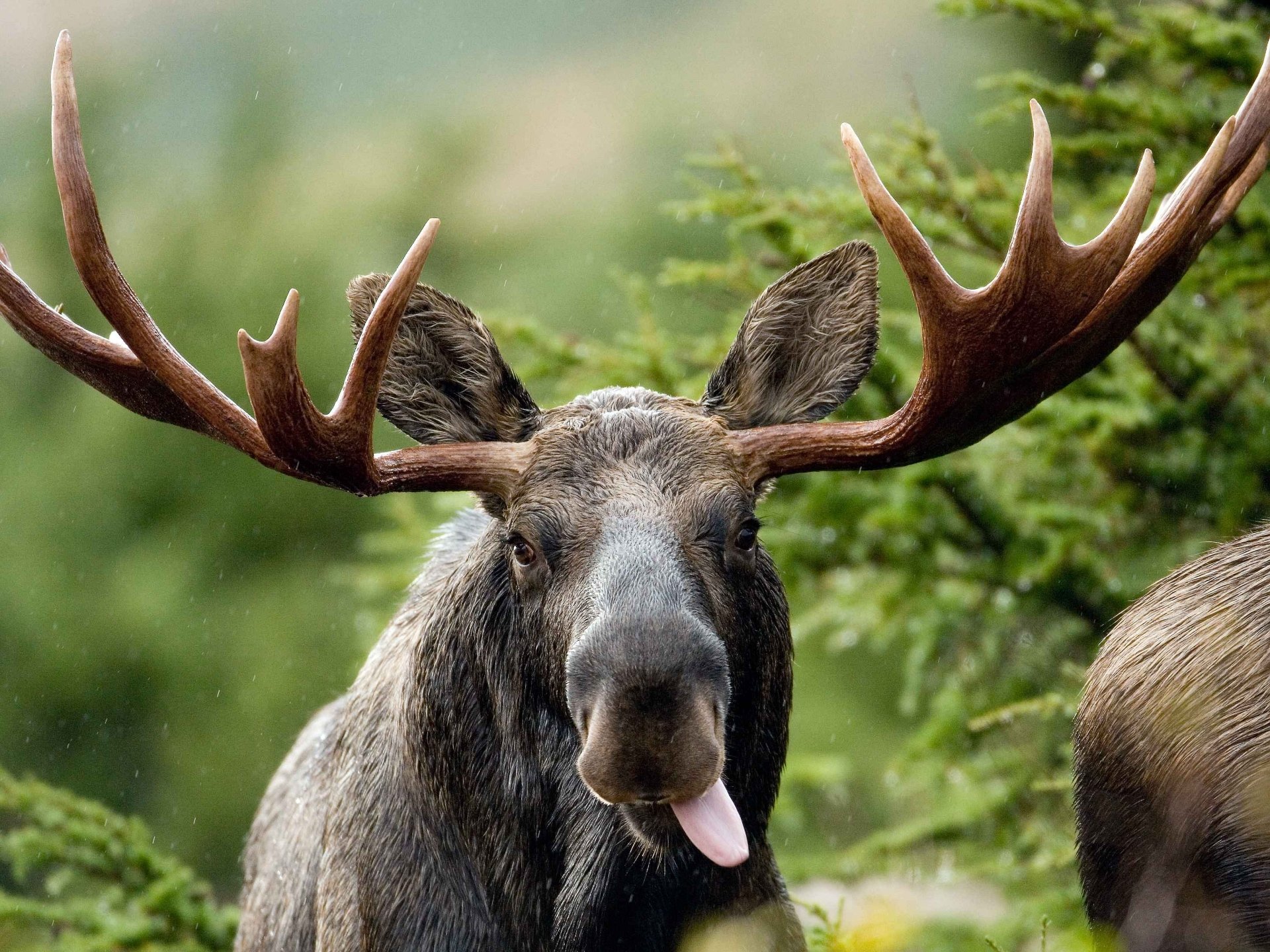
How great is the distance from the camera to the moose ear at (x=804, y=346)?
Answer: 3867 millimetres

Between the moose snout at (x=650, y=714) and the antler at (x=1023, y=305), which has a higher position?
the antler at (x=1023, y=305)

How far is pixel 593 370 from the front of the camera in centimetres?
709

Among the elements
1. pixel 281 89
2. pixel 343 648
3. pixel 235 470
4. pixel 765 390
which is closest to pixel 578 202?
pixel 281 89

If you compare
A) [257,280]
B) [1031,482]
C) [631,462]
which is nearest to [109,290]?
[631,462]

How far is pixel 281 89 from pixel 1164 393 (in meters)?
14.4

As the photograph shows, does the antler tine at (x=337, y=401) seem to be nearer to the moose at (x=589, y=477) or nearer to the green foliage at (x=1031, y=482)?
the moose at (x=589, y=477)

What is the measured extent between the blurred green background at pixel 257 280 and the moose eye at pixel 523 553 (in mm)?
4928

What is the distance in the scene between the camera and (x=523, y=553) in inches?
142

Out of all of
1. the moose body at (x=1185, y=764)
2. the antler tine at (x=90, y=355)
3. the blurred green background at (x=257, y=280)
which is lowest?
the blurred green background at (x=257, y=280)

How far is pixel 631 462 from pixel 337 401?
66 cm

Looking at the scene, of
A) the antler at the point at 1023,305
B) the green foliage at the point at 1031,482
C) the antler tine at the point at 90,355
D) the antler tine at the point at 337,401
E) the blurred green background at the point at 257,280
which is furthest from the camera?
the blurred green background at the point at 257,280

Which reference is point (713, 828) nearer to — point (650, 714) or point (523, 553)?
point (650, 714)

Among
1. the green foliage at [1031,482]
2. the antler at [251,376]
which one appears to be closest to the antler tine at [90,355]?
the antler at [251,376]

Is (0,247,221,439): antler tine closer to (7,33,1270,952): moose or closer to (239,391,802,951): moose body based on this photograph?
(7,33,1270,952): moose
